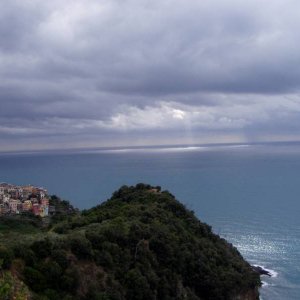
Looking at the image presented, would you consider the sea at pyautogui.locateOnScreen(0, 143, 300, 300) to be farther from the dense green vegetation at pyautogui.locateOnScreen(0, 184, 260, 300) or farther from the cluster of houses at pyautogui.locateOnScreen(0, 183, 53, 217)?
the cluster of houses at pyautogui.locateOnScreen(0, 183, 53, 217)

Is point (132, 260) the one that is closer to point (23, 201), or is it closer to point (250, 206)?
point (23, 201)

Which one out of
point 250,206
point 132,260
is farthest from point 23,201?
point 132,260

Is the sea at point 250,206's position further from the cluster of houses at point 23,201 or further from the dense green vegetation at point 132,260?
the cluster of houses at point 23,201

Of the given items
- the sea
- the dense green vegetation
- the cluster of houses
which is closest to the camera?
the dense green vegetation

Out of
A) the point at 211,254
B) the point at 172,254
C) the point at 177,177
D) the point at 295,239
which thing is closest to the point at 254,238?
the point at 295,239

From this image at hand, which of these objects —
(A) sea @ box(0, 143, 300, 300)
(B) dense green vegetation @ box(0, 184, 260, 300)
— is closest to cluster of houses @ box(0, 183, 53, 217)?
(A) sea @ box(0, 143, 300, 300)

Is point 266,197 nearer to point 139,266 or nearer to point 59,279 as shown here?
point 139,266
